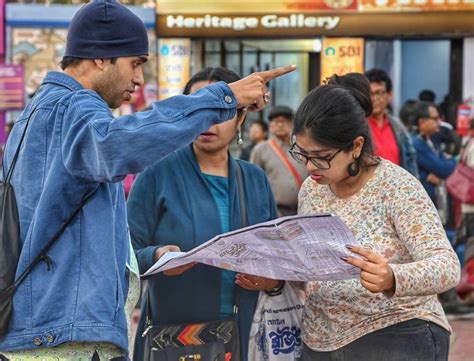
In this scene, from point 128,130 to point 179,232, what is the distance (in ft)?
3.47

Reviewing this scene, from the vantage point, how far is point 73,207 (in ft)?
8.74

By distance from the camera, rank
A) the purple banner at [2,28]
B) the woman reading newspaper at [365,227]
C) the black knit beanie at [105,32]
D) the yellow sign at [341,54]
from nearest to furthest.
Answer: the black knit beanie at [105,32] < the woman reading newspaper at [365,227] < the yellow sign at [341,54] < the purple banner at [2,28]

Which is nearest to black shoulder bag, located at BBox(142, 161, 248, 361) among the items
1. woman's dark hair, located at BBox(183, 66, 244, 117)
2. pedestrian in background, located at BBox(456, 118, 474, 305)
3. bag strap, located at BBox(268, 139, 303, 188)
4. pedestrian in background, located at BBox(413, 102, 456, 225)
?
woman's dark hair, located at BBox(183, 66, 244, 117)

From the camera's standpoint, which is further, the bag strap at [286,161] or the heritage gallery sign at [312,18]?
the heritage gallery sign at [312,18]

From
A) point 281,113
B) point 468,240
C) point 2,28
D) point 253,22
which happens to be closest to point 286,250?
point 468,240

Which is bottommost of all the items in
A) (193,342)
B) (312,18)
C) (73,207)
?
(193,342)

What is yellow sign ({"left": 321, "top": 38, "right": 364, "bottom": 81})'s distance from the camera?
1268 cm

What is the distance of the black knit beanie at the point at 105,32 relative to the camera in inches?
109

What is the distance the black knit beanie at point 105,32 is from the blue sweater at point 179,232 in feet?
2.71

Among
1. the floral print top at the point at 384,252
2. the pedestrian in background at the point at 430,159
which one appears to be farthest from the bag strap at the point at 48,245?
the pedestrian in background at the point at 430,159

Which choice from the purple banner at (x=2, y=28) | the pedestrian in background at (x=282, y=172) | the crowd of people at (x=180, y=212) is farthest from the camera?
the purple banner at (x=2, y=28)

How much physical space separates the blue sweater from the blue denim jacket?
2.37ft

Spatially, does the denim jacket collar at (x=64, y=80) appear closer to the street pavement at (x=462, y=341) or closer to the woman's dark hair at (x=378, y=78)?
the woman's dark hair at (x=378, y=78)

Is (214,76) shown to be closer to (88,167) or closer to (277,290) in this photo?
(277,290)
